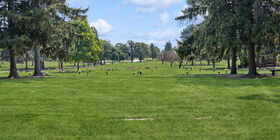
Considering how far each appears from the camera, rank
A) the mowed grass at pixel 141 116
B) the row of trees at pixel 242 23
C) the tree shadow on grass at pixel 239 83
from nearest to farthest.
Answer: the mowed grass at pixel 141 116 → the tree shadow on grass at pixel 239 83 → the row of trees at pixel 242 23

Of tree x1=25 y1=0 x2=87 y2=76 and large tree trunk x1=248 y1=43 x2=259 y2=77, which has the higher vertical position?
tree x1=25 y1=0 x2=87 y2=76

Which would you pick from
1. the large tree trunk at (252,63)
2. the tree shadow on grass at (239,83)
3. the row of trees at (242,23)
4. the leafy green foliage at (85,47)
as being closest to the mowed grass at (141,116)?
the tree shadow on grass at (239,83)

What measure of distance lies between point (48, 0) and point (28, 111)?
21503mm

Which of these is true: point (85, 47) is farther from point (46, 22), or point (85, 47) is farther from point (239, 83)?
point (239, 83)

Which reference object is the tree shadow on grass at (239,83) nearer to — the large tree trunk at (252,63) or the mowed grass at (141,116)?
the large tree trunk at (252,63)

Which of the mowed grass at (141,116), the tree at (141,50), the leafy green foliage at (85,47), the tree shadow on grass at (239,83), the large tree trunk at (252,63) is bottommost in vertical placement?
the mowed grass at (141,116)

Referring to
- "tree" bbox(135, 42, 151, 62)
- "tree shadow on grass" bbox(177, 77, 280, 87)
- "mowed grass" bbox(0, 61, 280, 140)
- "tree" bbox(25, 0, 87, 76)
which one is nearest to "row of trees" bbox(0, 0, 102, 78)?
"tree" bbox(25, 0, 87, 76)

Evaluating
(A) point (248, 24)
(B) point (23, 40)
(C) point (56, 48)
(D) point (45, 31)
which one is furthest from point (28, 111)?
(C) point (56, 48)

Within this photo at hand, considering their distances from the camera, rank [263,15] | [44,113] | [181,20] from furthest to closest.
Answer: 1. [181,20]
2. [263,15]
3. [44,113]

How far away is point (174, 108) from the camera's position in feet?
33.0

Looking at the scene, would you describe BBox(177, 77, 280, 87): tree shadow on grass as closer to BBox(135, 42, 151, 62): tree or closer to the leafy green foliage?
the leafy green foliage

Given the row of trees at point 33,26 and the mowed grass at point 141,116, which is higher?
the row of trees at point 33,26

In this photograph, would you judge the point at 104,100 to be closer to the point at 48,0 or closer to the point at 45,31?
the point at 45,31

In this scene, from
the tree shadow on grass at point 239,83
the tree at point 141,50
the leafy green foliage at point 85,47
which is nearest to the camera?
the tree shadow on grass at point 239,83
